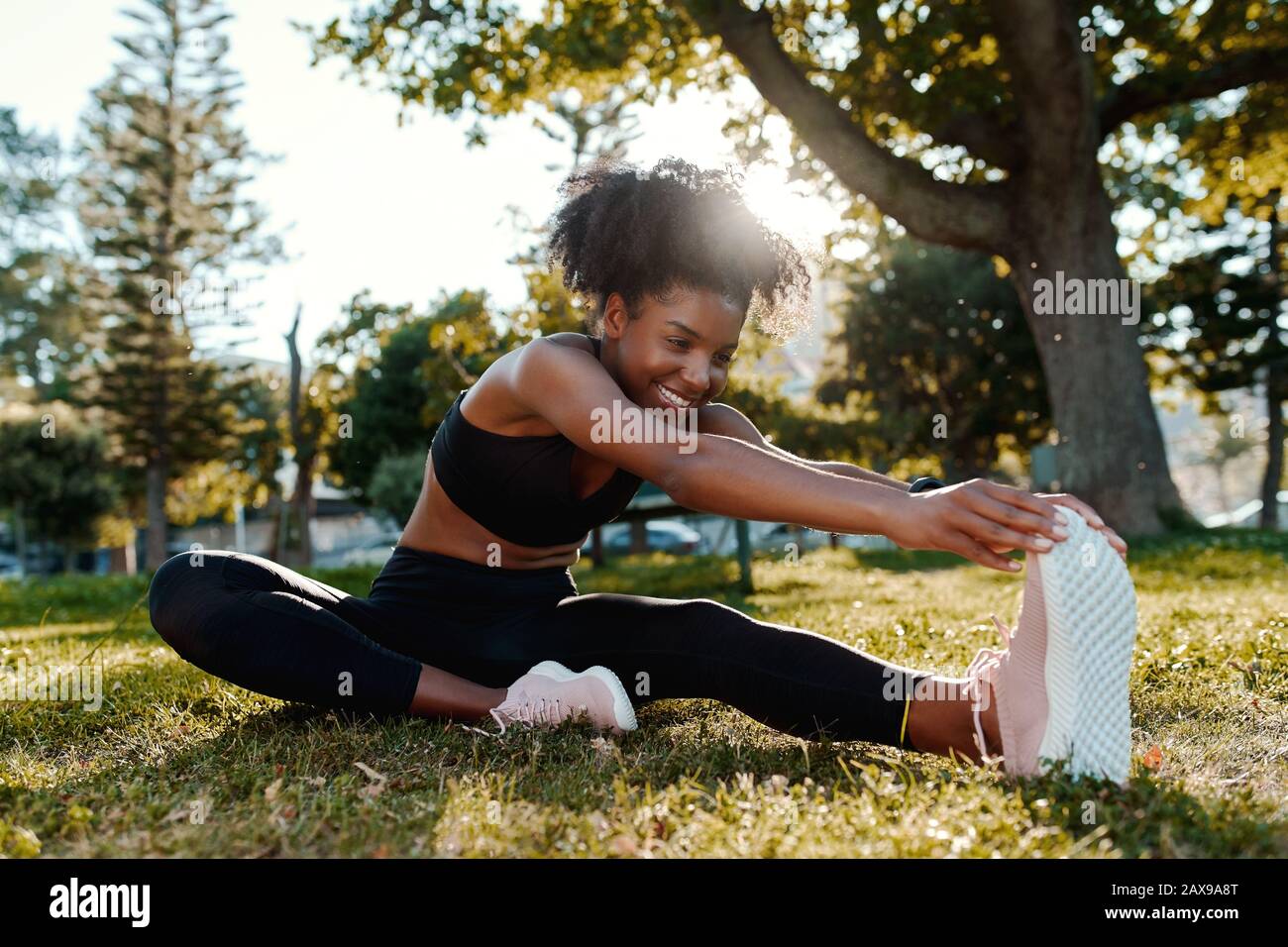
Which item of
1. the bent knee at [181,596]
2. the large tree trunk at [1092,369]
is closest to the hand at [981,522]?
the bent knee at [181,596]

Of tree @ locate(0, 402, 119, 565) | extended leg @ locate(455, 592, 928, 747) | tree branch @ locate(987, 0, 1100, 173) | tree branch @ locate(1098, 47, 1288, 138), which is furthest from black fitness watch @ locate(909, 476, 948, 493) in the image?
tree @ locate(0, 402, 119, 565)

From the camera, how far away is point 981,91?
11.2 metres

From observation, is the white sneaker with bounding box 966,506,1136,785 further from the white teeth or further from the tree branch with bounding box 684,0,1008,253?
the tree branch with bounding box 684,0,1008,253

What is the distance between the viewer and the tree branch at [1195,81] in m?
10.9

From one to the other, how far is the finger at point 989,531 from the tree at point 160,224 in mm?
24456

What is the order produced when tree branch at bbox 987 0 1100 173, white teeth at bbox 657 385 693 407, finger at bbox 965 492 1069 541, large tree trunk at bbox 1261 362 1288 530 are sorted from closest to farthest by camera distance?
finger at bbox 965 492 1069 541, white teeth at bbox 657 385 693 407, tree branch at bbox 987 0 1100 173, large tree trunk at bbox 1261 362 1288 530

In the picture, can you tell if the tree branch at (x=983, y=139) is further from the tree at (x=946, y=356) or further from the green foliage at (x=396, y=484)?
the green foliage at (x=396, y=484)

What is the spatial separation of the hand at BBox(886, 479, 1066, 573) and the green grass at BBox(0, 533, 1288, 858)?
0.49m

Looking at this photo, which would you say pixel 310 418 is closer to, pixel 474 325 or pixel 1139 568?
pixel 474 325

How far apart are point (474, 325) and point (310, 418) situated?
812 inches

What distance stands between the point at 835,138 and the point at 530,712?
346 inches

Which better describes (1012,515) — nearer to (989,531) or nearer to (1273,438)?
(989,531)

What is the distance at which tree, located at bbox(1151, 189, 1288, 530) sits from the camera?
23016mm
